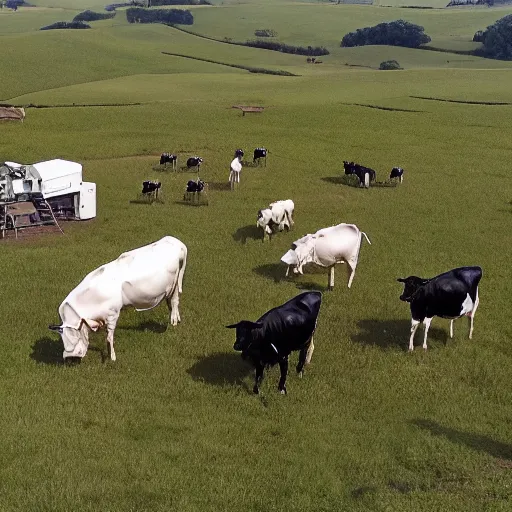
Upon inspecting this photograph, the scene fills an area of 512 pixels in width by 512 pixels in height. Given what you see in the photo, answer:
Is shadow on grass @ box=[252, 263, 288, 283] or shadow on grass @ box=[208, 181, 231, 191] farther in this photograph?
shadow on grass @ box=[208, 181, 231, 191]

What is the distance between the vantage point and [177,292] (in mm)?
14836

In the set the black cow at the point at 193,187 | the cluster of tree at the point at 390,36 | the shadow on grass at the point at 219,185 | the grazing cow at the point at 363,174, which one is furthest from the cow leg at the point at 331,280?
the cluster of tree at the point at 390,36

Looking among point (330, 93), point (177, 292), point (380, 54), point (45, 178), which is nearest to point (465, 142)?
point (330, 93)

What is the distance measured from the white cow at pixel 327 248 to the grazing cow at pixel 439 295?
3.47 metres

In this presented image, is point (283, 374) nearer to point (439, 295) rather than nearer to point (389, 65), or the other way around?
point (439, 295)

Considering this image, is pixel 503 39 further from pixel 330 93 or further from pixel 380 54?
pixel 330 93

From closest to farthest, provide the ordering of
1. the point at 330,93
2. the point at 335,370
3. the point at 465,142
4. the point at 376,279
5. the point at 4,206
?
1. the point at 335,370
2. the point at 376,279
3. the point at 4,206
4. the point at 465,142
5. the point at 330,93

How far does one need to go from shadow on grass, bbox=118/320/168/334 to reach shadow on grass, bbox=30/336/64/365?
5.24 feet

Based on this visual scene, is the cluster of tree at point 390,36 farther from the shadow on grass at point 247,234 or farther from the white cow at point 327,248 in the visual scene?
the white cow at point 327,248

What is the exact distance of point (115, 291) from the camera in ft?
42.5

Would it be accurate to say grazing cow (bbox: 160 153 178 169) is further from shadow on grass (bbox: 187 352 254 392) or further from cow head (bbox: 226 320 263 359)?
cow head (bbox: 226 320 263 359)

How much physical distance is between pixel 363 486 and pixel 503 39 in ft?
415

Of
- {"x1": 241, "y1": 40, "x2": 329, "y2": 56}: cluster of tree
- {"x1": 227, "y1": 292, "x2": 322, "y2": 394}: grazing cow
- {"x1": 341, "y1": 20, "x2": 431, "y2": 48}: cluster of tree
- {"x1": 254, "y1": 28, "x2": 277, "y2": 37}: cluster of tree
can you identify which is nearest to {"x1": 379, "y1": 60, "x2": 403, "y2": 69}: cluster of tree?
{"x1": 241, "y1": 40, "x2": 329, "y2": 56}: cluster of tree

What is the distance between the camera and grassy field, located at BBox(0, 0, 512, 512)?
947 cm
